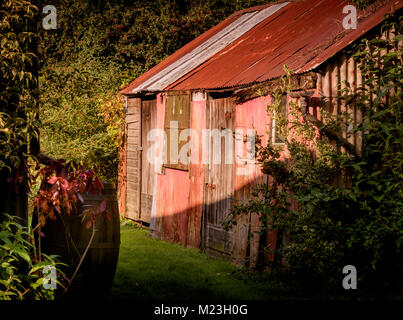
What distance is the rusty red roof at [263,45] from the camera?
24.8ft

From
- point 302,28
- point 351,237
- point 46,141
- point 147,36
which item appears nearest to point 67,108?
point 46,141

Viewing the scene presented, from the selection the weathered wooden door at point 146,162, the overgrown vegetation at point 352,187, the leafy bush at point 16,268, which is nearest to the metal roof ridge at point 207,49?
the weathered wooden door at point 146,162

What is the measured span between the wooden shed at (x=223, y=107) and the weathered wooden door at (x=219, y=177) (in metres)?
0.02

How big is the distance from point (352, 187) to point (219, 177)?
10.0 feet

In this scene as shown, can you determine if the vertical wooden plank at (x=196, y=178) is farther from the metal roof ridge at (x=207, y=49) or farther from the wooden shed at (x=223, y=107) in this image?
the metal roof ridge at (x=207, y=49)

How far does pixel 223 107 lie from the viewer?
9469mm

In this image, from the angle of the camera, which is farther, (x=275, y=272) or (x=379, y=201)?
(x=275, y=272)

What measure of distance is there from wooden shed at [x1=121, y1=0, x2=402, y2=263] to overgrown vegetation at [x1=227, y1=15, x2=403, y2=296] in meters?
0.23

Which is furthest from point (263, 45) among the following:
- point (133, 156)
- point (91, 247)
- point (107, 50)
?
point (107, 50)

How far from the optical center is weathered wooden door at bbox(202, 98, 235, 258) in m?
9.19

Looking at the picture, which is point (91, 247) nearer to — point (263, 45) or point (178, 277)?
point (178, 277)

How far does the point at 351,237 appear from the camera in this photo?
6.63m
